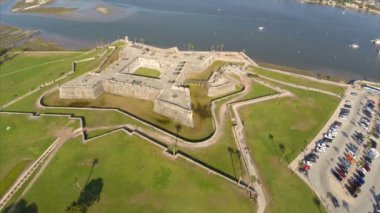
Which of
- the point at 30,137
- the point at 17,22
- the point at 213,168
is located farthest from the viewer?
the point at 17,22

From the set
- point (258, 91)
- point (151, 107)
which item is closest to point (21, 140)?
point (151, 107)

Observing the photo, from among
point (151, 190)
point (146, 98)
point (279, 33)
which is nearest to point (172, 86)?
point (146, 98)

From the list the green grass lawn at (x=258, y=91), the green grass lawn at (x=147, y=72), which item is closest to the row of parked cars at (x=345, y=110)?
the green grass lawn at (x=258, y=91)

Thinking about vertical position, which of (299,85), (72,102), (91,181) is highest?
(299,85)

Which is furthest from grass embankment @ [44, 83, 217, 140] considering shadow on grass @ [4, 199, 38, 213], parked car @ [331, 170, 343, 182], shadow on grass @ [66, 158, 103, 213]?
shadow on grass @ [4, 199, 38, 213]

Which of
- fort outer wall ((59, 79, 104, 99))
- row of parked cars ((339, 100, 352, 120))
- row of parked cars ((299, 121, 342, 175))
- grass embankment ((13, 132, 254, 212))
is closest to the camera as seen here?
grass embankment ((13, 132, 254, 212))

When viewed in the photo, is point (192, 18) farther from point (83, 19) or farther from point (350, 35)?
point (350, 35)

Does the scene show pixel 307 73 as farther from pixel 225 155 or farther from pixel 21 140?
pixel 21 140

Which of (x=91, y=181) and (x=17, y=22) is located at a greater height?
(x=17, y=22)

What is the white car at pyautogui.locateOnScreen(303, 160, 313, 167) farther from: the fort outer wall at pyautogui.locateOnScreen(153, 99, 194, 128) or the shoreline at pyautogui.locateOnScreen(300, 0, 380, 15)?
the shoreline at pyautogui.locateOnScreen(300, 0, 380, 15)
